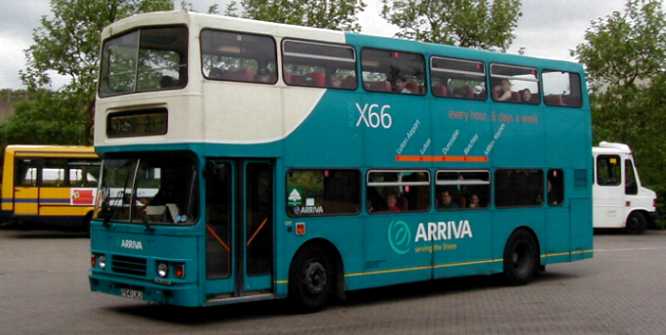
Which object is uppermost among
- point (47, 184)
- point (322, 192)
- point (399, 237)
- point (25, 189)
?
point (47, 184)

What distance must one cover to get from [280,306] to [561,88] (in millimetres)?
7291

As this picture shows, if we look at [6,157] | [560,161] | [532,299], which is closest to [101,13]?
[6,157]

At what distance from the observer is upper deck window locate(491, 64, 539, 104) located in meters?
15.9

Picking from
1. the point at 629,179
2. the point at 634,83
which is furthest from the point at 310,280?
the point at 634,83

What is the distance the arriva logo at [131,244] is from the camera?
1184cm

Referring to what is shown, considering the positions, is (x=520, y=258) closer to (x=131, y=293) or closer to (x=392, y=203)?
(x=392, y=203)

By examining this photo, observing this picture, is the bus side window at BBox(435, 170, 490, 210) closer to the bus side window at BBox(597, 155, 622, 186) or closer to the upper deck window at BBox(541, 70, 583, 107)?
the upper deck window at BBox(541, 70, 583, 107)

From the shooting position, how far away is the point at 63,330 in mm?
11172

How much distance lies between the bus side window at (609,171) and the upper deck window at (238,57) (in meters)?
19.9

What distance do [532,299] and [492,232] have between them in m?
1.65

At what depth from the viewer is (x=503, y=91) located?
1608cm

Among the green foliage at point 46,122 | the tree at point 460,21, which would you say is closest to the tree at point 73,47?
the green foliage at point 46,122

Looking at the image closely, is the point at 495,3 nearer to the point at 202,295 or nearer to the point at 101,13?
the point at 101,13

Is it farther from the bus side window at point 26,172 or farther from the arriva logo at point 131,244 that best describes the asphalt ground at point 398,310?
the bus side window at point 26,172
